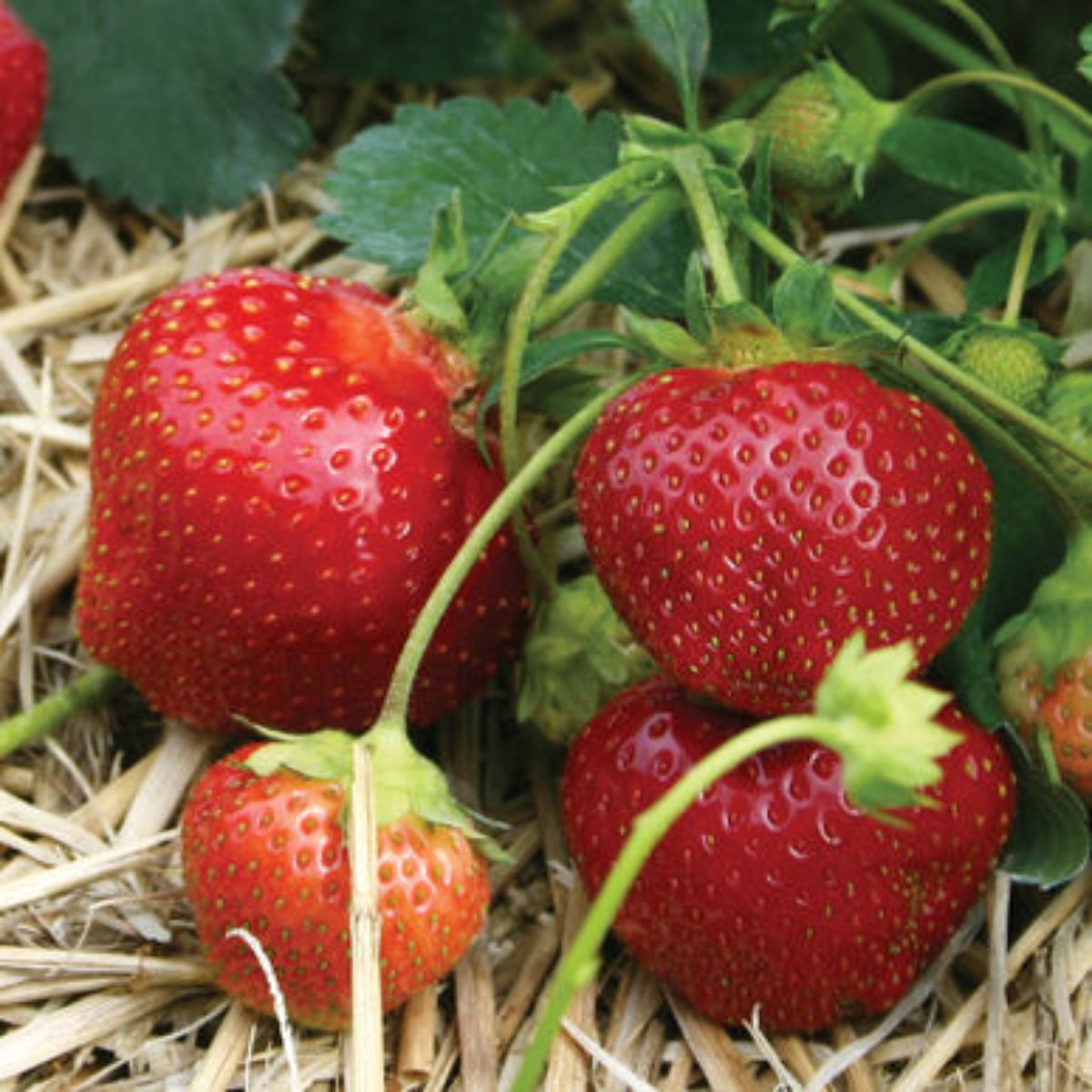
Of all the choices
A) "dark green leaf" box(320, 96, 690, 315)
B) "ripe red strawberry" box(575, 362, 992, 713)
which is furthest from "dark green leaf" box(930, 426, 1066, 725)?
"dark green leaf" box(320, 96, 690, 315)

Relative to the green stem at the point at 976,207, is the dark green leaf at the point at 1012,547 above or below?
below

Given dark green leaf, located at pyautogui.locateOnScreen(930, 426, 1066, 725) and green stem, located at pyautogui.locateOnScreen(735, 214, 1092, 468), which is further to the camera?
dark green leaf, located at pyautogui.locateOnScreen(930, 426, 1066, 725)

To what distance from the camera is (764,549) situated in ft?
3.02

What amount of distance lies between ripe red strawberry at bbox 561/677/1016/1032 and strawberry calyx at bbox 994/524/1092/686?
0.05 m

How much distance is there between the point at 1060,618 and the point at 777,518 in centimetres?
20

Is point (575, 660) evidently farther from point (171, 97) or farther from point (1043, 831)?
point (171, 97)

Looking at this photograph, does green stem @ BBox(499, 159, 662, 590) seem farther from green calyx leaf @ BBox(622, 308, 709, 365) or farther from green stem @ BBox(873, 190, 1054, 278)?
green stem @ BBox(873, 190, 1054, 278)

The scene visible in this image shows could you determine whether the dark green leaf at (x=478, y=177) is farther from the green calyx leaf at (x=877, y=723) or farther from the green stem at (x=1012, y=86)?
the green calyx leaf at (x=877, y=723)

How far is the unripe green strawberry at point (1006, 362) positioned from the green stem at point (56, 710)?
0.53 metres

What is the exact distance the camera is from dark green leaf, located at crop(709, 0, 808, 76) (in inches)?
53.5

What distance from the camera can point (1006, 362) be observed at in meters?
1.04

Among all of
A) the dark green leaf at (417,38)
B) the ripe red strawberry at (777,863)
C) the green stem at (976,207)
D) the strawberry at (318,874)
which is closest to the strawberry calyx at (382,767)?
the strawberry at (318,874)

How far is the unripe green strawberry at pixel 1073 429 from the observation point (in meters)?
1.03

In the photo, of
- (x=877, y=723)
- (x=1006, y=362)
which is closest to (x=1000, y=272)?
(x=1006, y=362)
